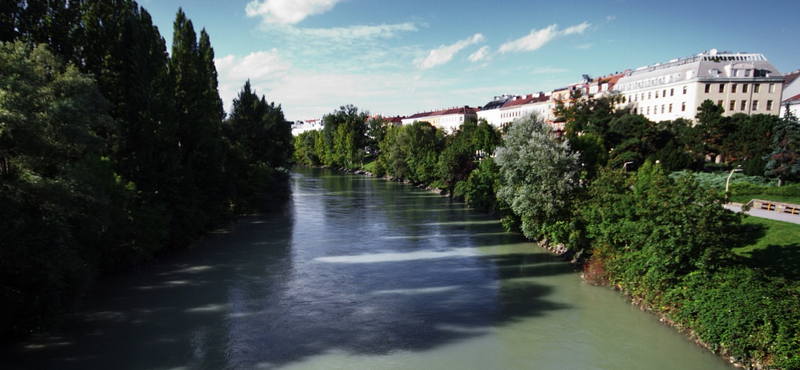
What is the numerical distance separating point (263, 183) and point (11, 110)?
26.0m

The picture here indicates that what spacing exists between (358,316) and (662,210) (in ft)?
37.7

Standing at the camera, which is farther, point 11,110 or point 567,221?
point 567,221

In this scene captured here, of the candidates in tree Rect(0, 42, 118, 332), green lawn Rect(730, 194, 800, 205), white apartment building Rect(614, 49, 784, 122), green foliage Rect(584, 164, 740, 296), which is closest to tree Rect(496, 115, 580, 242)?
green foliage Rect(584, 164, 740, 296)

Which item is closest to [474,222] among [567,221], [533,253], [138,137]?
[533,253]

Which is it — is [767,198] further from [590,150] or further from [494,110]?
[494,110]

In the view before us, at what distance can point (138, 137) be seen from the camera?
71.4 feet

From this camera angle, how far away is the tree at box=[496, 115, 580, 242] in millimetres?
23078

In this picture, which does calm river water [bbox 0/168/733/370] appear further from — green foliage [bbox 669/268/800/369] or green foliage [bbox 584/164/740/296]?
green foliage [bbox 584/164/740/296]

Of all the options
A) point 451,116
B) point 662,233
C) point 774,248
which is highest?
point 451,116

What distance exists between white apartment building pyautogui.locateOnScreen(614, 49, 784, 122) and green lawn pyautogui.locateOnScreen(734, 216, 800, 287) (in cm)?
4238

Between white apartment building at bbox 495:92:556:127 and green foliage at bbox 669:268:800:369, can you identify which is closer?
green foliage at bbox 669:268:800:369

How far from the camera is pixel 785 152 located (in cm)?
3234

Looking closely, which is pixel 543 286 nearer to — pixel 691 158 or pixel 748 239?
pixel 748 239

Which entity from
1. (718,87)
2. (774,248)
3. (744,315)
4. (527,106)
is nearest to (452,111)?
(527,106)
